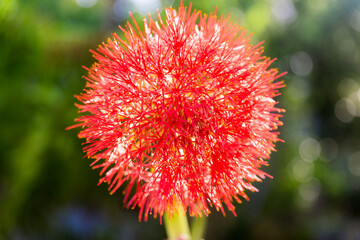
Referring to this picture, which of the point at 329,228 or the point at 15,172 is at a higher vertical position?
the point at 15,172

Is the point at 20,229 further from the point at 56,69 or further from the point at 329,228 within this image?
the point at 329,228

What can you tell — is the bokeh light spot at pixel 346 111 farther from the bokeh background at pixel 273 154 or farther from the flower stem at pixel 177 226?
the flower stem at pixel 177 226

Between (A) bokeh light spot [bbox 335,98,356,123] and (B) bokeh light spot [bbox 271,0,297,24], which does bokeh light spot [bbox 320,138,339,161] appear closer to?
(A) bokeh light spot [bbox 335,98,356,123]

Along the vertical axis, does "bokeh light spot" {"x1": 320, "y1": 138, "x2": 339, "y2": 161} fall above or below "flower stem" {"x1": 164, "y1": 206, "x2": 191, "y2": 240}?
above

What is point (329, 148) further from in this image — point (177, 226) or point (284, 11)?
point (177, 226)

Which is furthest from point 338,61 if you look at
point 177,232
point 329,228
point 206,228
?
point 177,232

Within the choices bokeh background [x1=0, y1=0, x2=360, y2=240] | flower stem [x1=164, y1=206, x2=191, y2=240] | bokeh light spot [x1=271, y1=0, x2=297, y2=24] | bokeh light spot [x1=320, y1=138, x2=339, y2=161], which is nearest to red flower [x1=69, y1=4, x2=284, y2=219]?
flower stem [x1=164, y1=206, x2=191, y2=240]

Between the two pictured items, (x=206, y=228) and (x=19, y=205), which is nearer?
(x=19, y=205)
